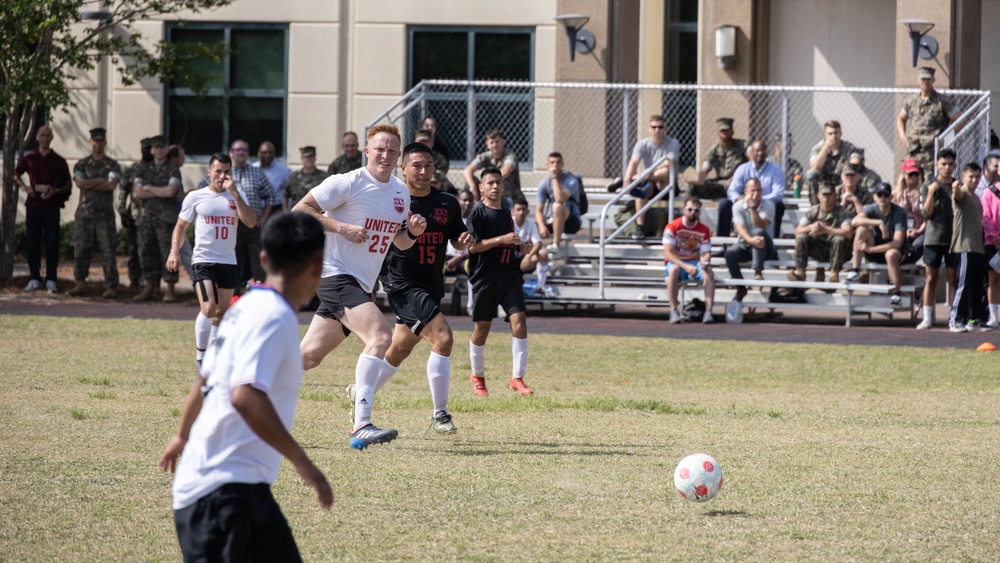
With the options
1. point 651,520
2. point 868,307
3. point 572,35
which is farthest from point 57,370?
point 572,35

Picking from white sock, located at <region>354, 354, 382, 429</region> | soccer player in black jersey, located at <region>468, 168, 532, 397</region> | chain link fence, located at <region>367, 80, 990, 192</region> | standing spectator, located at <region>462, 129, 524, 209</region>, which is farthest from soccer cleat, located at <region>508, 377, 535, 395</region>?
chain link fence, located at <region>367, 80, 990, 192</region>

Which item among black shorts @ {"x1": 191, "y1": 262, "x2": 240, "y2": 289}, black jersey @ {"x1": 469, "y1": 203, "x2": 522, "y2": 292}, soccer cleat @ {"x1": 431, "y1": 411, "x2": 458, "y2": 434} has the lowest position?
soccer cleat @ {"x1": 431, "y1": 411, "x2": 458, "y2": 434}

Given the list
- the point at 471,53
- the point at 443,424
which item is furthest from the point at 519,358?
the point at 471,53

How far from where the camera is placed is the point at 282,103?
24.6 metres

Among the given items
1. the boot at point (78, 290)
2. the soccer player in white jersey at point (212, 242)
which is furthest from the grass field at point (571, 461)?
the boot at point (78, 290)

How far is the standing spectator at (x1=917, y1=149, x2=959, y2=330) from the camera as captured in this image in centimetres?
1702

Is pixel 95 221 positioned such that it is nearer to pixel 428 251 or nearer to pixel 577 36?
pixel 577 36

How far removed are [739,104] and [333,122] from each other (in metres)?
7.51

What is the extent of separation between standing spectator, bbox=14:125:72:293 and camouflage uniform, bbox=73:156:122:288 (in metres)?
0.50

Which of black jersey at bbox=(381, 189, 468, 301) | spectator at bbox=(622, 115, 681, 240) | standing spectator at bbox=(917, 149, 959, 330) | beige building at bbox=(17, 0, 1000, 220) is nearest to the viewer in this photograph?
black jersey at bbox=(381, 189, 468, 301)

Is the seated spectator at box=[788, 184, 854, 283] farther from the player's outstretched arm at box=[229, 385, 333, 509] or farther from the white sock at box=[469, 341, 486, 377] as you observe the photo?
the player's outstretched arm at box=[229, 385, 333, 509]

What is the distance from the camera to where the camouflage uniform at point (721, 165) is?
19.5 meters

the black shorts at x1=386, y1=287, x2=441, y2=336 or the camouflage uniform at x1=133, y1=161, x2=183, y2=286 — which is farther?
the camouflage uniform at x1=133, y1=161, x2=183, y2=286

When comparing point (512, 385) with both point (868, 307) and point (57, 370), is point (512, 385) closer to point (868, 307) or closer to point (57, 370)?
point (57, 370)
